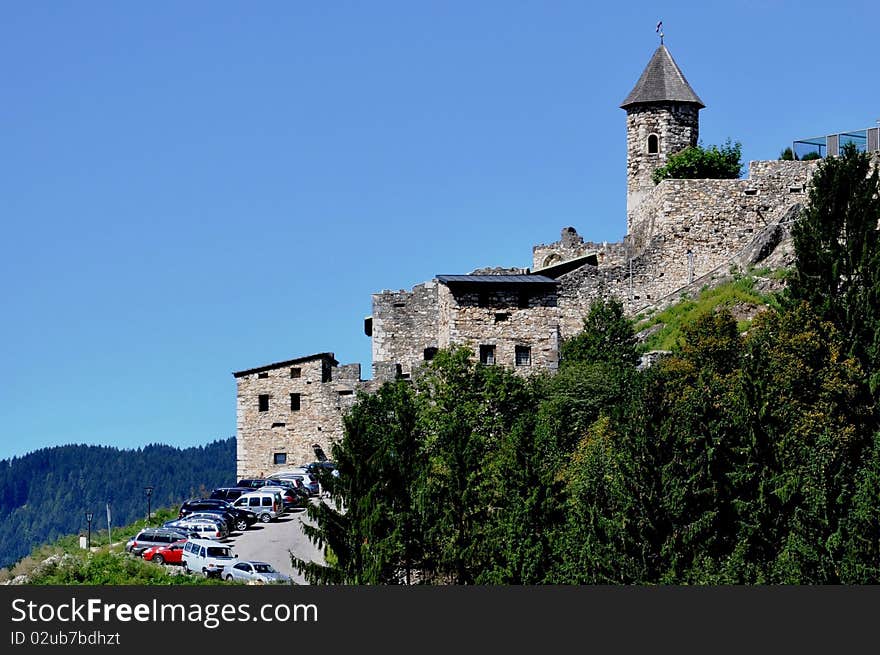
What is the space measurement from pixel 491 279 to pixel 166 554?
81.2 ft

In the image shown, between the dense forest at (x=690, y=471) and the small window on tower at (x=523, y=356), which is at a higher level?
the small window on tower at (x=523, y=356)

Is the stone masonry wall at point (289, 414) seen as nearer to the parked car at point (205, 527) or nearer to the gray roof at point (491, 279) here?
the gray roof at point (491, 279)

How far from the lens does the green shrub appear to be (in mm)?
94438

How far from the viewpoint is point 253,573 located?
62.2 metres

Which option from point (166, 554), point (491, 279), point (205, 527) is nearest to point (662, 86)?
point (491, 279)

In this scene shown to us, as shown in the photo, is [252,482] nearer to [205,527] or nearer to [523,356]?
[523,356]

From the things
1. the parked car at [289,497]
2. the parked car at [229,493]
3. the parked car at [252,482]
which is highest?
the parked car at [252,482]

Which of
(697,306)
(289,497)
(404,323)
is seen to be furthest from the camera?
(404,323)

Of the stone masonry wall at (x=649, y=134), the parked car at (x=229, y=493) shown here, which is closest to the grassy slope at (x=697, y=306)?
the stone masonry wall at (x=649, y=134)

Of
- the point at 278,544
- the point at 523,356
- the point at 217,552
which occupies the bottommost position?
the point at 217,552

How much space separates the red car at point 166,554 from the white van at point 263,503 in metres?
7.98

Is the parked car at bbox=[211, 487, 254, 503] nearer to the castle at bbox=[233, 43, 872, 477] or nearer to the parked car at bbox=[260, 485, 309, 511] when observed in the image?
the parked car at bbox=[260, 485, 309, 511]

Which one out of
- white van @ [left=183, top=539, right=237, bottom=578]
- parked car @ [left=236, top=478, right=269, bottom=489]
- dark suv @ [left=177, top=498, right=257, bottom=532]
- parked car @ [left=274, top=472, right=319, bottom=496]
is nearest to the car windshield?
white van @ [left=183, top=539, right=237, bottom=578]

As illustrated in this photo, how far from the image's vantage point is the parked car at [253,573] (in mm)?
61744
